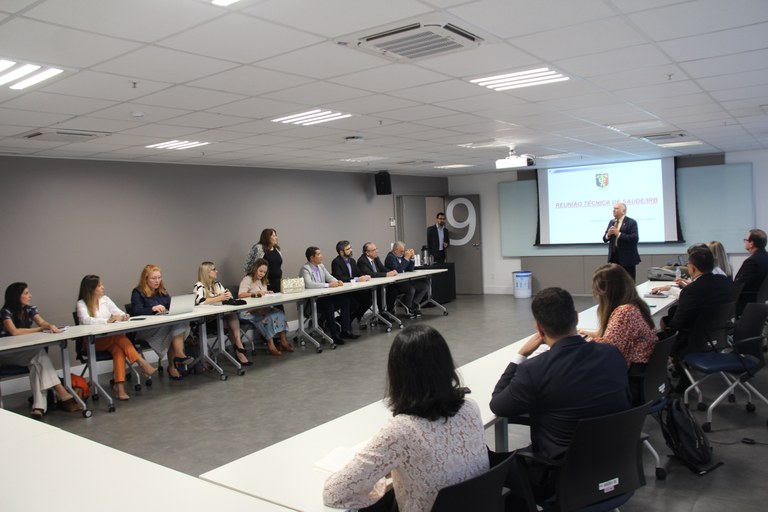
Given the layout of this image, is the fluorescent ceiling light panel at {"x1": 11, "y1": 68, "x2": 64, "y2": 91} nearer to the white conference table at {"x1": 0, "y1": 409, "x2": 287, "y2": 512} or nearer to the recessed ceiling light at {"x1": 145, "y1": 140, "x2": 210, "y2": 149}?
the white conference table at {"x1": 0, "y1": 409, "x2": 287, "y2": 512}

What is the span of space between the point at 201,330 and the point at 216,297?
539 millimetres

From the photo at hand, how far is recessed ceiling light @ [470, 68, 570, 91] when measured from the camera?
397cm

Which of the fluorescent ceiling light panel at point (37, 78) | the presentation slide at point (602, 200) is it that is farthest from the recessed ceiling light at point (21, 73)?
the presentation slide at point (602, 200)

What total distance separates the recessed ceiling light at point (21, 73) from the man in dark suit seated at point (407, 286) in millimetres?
6637

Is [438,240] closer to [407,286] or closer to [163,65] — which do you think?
[407,286]

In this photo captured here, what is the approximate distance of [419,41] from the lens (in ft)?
10.2

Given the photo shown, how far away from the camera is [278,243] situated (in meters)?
9.13

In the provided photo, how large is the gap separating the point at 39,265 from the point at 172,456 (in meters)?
3.59

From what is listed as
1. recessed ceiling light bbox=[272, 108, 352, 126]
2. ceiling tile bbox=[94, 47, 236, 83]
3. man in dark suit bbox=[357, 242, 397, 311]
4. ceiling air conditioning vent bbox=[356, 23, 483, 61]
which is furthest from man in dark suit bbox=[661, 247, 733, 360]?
man in dark suit bbox=[357, 242, 397, 311]

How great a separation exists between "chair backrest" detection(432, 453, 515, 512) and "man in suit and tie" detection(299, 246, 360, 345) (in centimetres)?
613

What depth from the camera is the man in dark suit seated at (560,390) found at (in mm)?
2189

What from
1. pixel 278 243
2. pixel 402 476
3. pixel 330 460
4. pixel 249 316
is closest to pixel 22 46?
pixel 330 460

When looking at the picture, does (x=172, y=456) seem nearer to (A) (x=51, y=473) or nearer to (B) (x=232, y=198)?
(A) (x=51, y=473)

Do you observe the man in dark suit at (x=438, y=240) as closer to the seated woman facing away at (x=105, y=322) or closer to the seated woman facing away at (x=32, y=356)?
the seated woman facing away at (x=105, y=322)
